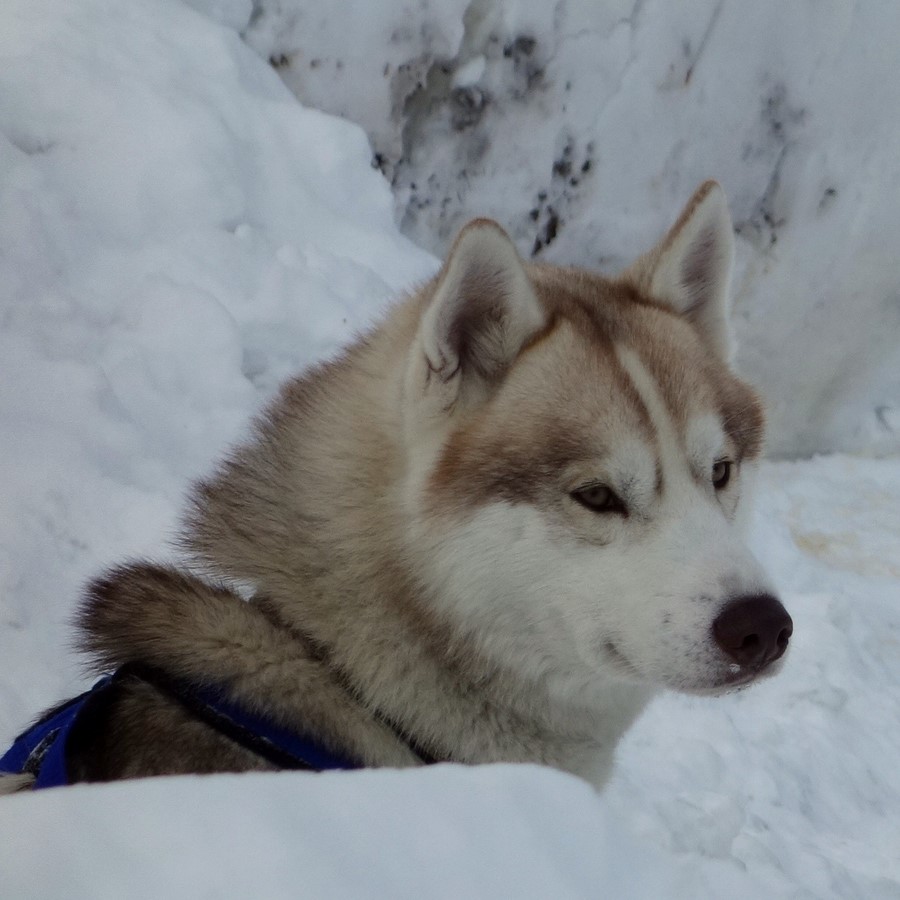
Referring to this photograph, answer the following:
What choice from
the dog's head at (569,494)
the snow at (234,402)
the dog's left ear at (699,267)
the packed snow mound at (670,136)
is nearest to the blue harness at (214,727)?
the dog's head at (569,494)

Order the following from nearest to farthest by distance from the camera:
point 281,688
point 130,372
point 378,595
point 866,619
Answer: point 281,688 < point 378,595 < point 130,372 < point 866,619

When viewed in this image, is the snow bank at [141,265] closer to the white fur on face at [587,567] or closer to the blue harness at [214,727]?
the blue harness at [214,727]

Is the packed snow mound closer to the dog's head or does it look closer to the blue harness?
the dog's head

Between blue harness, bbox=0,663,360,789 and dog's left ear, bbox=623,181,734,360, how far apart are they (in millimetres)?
1491

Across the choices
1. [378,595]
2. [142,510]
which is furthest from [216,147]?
[378,595]

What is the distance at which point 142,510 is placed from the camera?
347 centimetres

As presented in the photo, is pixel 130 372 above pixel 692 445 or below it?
below

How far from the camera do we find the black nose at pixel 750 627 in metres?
→ 1.90

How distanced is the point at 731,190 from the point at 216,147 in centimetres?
384

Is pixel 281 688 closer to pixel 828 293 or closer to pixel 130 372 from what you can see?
pixel 130 372

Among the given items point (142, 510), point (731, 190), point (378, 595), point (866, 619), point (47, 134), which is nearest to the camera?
point (378, 595)

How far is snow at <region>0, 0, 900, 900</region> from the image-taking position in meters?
2.93

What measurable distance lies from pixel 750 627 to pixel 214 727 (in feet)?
3.59

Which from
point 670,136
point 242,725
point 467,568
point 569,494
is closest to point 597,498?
point 569,494
